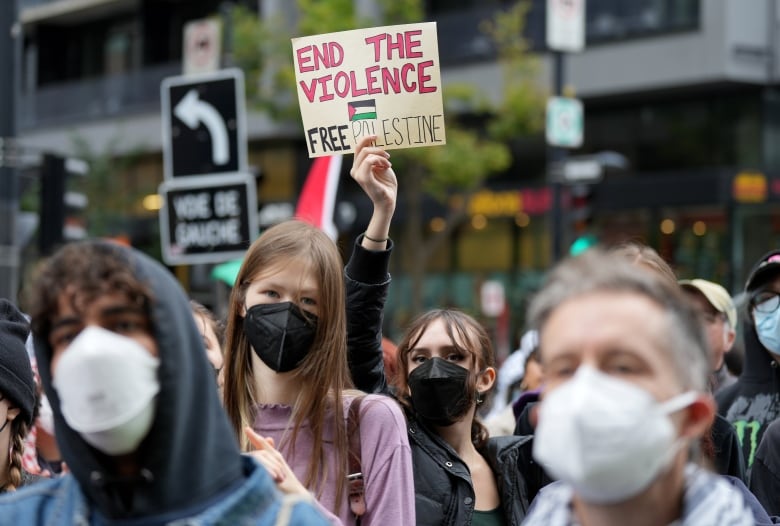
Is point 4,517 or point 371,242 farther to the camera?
point 371,242

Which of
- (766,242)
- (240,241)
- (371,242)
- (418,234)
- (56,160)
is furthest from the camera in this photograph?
(418,234)

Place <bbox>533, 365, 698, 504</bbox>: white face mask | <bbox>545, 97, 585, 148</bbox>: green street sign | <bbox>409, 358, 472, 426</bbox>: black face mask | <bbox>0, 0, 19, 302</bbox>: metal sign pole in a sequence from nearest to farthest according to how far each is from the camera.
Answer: <bbox>533, 365, 698, 504</bbox>: white face mask, <bbox>409, 358, 472, 426</bbox>: black face mask, <bbox>0, 0, 19, 302</bbox>: metal sign pole, <bbox>545, 97, 585, 148</bbox>: green street sign

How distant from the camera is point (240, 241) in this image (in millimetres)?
8367

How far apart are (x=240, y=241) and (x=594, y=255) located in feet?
20.2

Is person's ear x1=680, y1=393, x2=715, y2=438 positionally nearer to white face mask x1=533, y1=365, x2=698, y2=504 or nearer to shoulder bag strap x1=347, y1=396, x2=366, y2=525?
white face mask x1=533, y1=365, x2=698, y2=504

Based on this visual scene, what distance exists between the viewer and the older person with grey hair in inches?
79.0

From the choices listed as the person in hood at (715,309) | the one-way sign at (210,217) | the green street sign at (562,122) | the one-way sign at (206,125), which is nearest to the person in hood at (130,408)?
the person in hood at (715,309)

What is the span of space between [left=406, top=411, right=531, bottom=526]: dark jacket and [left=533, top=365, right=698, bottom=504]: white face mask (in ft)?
6.15

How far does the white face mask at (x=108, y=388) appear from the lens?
2.07 m

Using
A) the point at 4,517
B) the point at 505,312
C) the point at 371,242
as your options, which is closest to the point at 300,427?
the point at 371,242

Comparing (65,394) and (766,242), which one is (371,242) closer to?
(65,394)

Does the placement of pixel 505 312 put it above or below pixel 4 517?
below

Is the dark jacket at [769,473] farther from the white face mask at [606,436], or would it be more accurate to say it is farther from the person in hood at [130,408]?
the person in hood at [130,408]

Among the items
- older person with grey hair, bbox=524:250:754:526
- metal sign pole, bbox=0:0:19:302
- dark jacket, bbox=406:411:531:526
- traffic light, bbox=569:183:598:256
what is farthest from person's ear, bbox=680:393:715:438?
traffic light, bbox=569:183:598:256
